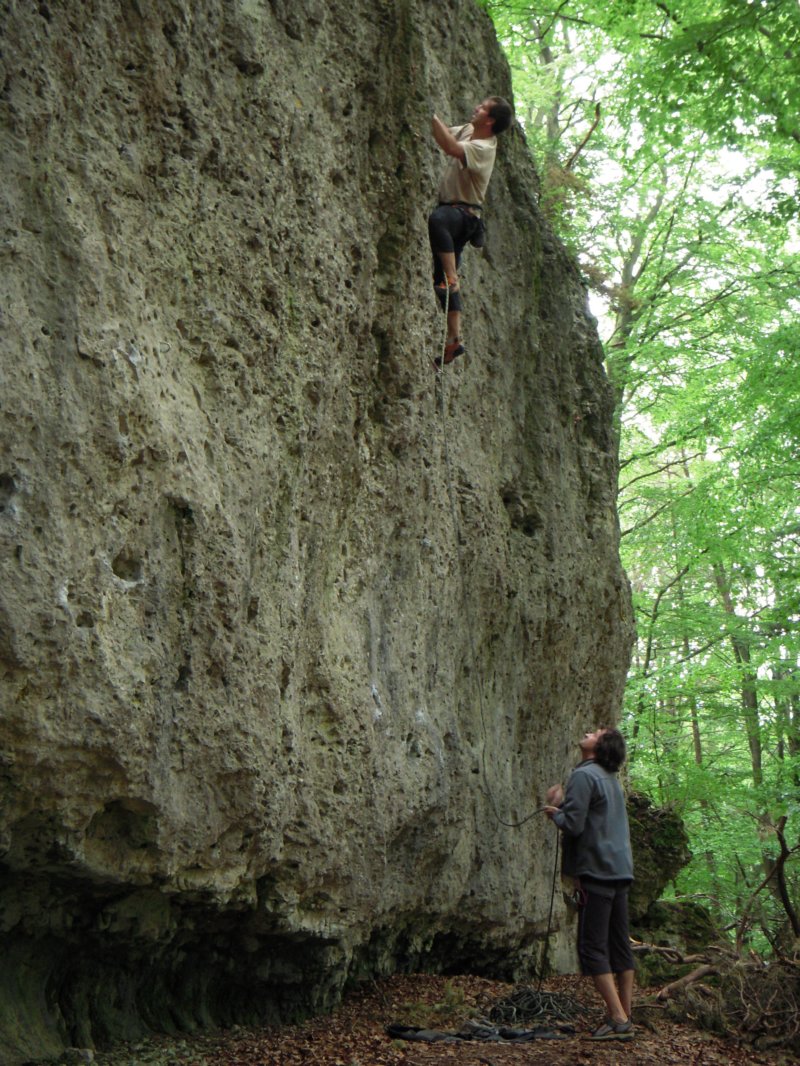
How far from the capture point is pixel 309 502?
21.1 ft

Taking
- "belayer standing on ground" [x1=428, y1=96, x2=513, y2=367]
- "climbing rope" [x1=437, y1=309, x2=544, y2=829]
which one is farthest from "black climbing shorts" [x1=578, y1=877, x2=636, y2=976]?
"belayer standing on ground" [x1=428, y1=96, x2=513, y2=367]

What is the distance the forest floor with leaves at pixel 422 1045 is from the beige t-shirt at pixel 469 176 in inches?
235

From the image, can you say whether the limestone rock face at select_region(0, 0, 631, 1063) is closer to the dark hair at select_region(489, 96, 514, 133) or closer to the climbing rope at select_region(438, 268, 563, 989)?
the climbing rope at select_region(438, 268, 563, 989)

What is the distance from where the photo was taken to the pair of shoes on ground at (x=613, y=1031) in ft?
21.7

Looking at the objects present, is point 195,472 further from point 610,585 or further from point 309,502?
point 610,585

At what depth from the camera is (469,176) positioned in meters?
7.72

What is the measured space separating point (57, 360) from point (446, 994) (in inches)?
223

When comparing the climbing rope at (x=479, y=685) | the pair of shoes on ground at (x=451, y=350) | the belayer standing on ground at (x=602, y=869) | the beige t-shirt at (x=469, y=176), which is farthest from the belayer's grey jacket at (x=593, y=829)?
the beige t-shirt at (x=469, y=176)

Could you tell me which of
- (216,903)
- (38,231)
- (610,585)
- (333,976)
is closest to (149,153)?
(38,231)

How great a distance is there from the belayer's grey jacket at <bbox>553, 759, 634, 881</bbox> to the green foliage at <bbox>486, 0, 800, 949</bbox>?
26.4 ft

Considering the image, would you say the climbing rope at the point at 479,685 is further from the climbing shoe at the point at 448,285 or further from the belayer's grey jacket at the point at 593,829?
the belayer's grey jacket at the point at 593,829

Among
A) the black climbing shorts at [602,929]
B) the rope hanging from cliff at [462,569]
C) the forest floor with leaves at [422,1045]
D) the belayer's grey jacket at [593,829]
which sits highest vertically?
the rope hanging from cliff at [462,569]

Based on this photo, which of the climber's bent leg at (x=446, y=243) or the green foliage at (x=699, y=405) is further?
the green foliage at (x=699, y=405)

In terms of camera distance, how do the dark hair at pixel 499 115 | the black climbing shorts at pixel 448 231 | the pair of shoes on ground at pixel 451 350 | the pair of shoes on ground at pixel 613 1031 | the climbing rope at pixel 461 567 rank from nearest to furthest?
the pair of shoes on ground at pixel 613 1031
the dark hair at pixel 499 115
the black climbing shorts at pixel 448 231
the pair of shoes on ground at pixel 451 350
the climbing rope at pixel 461 567
